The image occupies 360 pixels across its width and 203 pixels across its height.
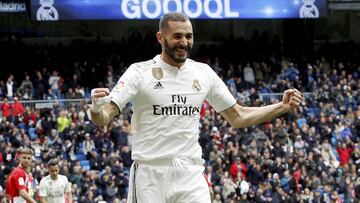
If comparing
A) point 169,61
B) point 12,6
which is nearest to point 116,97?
point 169,61

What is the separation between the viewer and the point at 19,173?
12.7m

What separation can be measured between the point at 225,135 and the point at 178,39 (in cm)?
1999

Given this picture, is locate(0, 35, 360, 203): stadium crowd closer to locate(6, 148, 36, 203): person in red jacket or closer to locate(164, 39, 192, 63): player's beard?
locate(6, 148, 36, 203): person in red jacket

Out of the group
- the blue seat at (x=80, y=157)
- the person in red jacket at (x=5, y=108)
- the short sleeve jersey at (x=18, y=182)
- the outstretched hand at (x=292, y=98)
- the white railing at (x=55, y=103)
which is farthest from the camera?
the white railing at (x=55, y=103)

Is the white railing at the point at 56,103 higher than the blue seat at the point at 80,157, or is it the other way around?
the white railing at the point at 56,103

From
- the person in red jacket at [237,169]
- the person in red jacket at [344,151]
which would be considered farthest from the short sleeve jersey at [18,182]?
the person in red jacket at [344,151]

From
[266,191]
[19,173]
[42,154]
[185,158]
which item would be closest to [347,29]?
[266,191]

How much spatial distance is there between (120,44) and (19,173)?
20.3 metres

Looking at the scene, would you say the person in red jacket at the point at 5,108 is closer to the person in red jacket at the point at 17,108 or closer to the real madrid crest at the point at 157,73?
the person in red jacket at the point at 17,108

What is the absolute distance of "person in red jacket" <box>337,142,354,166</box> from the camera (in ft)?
90.3

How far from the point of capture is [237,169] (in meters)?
24.8

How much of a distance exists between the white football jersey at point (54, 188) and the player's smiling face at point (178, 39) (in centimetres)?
818

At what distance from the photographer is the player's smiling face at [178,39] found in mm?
6438

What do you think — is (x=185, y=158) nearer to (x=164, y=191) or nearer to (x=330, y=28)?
(x=164, y=191)
